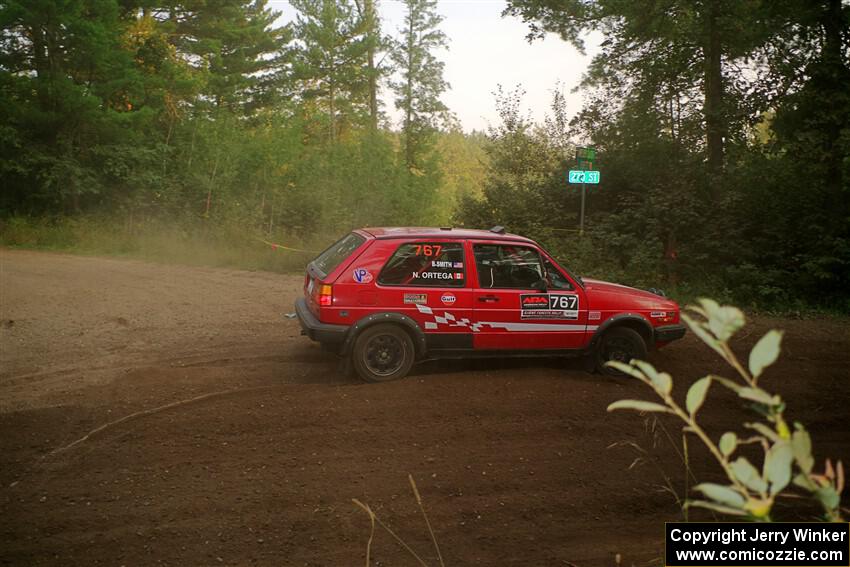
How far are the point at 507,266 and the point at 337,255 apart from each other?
2085mm

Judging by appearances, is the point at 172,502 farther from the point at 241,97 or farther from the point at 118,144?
the point at 241,97

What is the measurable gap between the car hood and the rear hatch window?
2.89 meters

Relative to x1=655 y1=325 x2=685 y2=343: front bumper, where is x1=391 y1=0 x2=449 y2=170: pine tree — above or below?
above

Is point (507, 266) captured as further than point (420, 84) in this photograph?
No

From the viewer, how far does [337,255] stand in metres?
7.57

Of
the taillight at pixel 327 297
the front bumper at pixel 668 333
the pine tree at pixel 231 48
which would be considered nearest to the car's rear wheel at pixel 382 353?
the taillight at pixel 327 297

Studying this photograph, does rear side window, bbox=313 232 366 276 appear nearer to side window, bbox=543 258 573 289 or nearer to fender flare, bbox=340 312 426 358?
fender flare, bbox=340 312 426 358

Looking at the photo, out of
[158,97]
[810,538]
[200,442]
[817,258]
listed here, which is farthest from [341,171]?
[810,538]

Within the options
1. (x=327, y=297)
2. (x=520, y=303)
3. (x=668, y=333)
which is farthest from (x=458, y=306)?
(x=668, y=333)

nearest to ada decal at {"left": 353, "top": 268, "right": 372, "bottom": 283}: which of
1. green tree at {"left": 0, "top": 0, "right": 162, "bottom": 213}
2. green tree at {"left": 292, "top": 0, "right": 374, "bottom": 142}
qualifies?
green tree at {"left": 0, "top": 0, "right": 162, "bottom": 213}

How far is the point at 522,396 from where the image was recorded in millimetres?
6738

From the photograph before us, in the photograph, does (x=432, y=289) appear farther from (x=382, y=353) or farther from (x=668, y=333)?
(x=668, y=333)

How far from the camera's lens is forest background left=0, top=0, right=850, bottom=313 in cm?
1457

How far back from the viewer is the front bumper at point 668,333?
25.3 ft
